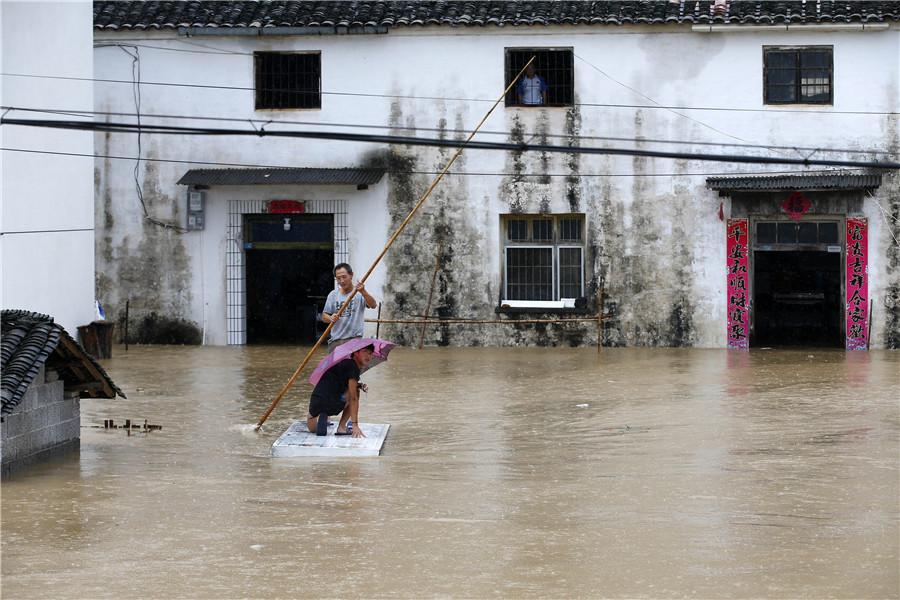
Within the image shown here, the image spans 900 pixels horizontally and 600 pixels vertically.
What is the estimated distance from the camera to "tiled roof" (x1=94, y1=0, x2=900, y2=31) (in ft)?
70.7

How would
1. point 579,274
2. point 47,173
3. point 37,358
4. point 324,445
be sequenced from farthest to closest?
point 579,274
point 47,173
point 324,445
point 37,358

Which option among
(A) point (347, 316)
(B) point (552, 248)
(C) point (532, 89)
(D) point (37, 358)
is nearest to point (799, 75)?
(C) point (532, 89)

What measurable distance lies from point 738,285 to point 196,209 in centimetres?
915

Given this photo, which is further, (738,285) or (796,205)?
(738,285)

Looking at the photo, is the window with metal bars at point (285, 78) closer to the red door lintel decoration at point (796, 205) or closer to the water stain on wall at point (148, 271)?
the water stain on wall at point (148, 271)

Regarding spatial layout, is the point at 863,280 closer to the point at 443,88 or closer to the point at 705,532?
the point at 443,88

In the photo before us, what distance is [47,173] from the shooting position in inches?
727

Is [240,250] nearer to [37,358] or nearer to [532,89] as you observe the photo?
[532,89]

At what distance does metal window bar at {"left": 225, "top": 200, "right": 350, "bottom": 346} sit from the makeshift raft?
1090cm

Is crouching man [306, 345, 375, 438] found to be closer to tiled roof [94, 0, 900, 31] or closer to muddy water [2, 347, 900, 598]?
muddy water [2, 347, 900, 598]

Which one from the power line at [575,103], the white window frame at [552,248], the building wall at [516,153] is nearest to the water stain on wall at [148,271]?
the building wall at [516,153]

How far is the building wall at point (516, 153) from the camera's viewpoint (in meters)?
21.9

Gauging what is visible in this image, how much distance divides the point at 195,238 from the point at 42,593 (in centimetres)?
1612

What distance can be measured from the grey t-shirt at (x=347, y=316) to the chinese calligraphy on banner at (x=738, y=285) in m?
10.9
